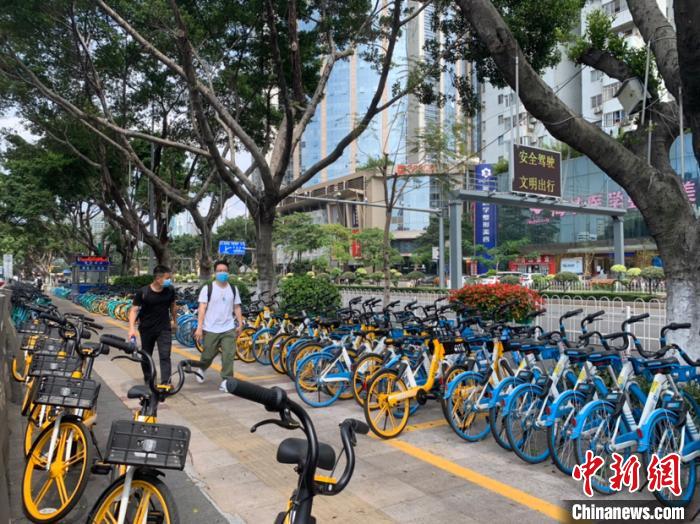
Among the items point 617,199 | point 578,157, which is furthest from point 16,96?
point 578,157

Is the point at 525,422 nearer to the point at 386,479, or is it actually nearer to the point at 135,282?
the point at 386,479

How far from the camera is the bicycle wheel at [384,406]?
542 centimetres

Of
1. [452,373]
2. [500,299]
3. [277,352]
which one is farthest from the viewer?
[500,299]

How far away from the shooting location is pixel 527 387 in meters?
4.79

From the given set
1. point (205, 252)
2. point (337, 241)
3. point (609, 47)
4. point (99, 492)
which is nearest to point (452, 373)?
point (99, 492)

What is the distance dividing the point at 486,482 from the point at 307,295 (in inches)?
295

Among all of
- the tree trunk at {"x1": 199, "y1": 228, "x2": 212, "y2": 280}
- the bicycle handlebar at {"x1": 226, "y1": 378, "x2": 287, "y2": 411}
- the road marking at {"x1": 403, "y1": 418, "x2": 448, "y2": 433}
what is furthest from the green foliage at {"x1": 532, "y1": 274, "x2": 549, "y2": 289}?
the bicycle handlebar at {"x1": 226, "y1": 378, "x2": 287, "y2": 411}

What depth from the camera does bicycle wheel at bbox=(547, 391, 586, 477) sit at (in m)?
4.33

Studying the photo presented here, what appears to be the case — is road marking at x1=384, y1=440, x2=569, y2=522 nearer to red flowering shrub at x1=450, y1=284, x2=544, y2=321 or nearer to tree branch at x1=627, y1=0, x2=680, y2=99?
red flowering shrub at x1=450, y1=284, x2=544, y2=321

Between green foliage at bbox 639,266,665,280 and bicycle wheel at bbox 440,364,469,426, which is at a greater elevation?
green foliage at bbox 639,266,665,280

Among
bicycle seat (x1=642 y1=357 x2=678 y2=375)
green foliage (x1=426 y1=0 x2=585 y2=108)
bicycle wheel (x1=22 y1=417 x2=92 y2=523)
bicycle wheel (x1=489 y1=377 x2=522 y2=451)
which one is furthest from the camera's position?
green foliage (x1=426 y1=0 x2=585 y2=108)

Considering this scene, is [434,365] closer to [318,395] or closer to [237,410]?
[318,395]

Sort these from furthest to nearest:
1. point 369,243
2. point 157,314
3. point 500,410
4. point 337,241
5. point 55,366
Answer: point 337,241 < point 369,243 < point 157,314 < point 500,410 < point 55,366

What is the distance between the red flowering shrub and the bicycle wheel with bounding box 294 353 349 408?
10.7ft
